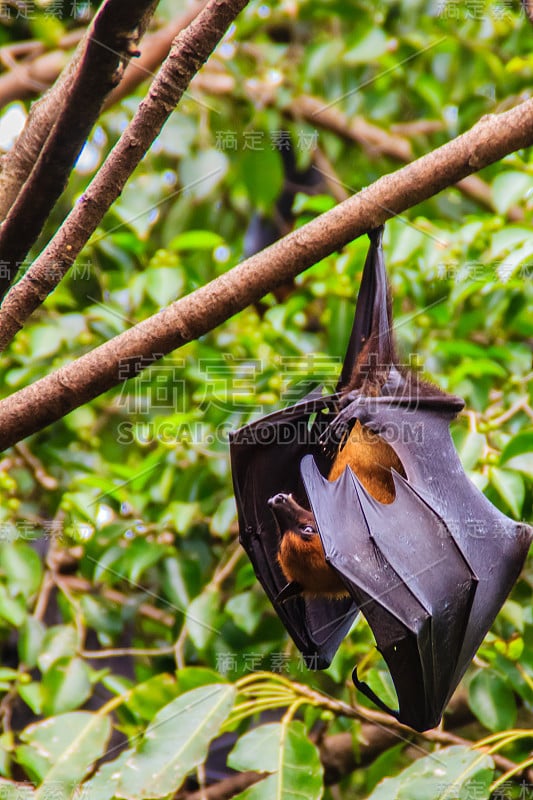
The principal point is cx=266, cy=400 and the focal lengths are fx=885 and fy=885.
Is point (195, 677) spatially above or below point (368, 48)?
below

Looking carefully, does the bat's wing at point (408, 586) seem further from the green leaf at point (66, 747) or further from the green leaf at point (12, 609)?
the green leaf at point (12, 609)

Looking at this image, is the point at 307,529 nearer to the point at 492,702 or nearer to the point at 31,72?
the point at 492,702

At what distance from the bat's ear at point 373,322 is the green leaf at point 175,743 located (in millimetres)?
902

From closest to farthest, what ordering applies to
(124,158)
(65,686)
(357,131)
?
(124,158) < (65,686) < (357,131)

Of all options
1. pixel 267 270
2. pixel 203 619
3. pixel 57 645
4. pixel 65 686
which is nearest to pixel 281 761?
pixel 203 619

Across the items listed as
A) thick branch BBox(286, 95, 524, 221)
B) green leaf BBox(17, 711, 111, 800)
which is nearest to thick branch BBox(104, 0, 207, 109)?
thick branch BBox(286, 95, 524, 221)

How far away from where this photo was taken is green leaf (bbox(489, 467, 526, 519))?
231 centimetres

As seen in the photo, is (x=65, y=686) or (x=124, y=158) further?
(x=65, y=686)

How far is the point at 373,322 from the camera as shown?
7.38ft

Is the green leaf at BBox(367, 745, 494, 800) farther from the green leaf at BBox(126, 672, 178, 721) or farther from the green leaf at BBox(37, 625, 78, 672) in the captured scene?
the green leaf at BBox(37, 625, 78, 672)

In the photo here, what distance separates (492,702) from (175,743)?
2.91 ft

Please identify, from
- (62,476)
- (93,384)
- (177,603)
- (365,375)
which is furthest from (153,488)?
(93,384)

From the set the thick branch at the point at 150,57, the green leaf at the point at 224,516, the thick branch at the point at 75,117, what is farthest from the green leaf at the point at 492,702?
the thick branch at the point at 150,57

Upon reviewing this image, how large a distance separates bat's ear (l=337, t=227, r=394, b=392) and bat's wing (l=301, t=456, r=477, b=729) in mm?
392
